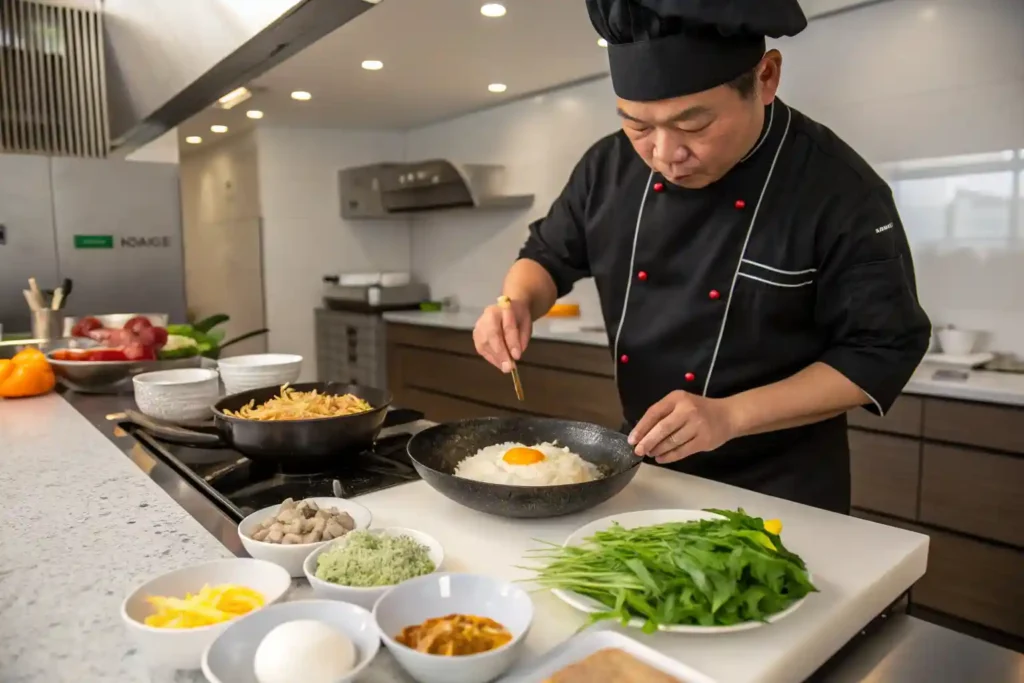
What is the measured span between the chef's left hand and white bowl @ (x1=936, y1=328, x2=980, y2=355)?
6.98 ft

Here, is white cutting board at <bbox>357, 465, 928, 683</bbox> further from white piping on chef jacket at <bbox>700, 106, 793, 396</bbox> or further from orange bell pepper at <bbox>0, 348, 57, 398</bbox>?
orange bell pepper at <bbox>0, 348, 57, 398</bbox>

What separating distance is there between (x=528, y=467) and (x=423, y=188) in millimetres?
4186

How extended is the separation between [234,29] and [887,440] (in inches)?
93.6

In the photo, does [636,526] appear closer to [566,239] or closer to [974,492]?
[566,239]

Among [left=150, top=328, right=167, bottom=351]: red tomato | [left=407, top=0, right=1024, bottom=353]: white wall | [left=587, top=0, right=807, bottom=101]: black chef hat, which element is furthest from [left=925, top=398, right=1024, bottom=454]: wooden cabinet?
[left=150, top=328, right=167, bottom=351]: red tomato

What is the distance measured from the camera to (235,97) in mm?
4527

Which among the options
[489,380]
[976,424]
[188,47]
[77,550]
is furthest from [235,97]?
[976,424]

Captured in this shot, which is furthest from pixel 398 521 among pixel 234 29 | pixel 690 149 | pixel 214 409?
pixel 234 29

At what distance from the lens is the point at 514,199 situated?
479 cm

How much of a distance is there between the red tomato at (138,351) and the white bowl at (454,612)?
168cm

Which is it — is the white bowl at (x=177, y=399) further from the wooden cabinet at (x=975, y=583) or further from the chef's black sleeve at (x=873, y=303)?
the wooden cabinet at (x=975, y=583)

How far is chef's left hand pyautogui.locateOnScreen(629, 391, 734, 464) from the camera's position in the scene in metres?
1.06

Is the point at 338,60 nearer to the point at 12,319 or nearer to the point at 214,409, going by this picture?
the point at 12,319

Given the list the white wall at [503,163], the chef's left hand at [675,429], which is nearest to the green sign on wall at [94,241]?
the white wall at [503,163]
